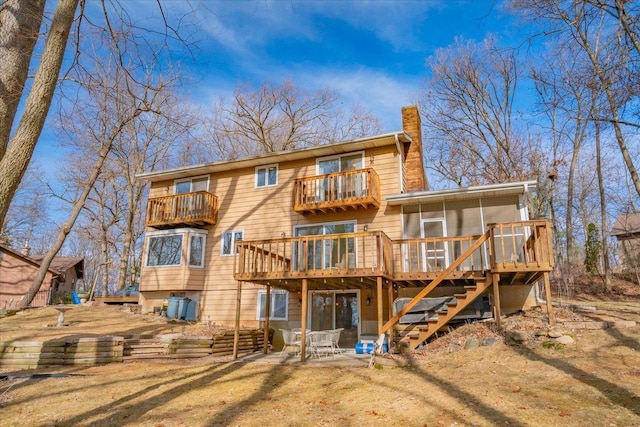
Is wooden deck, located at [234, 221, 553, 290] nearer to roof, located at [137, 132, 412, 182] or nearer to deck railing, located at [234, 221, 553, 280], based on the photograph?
deck railing, located at [234, 221, 553, 280]

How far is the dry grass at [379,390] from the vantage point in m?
5.72

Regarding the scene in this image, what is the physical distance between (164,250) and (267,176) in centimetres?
540

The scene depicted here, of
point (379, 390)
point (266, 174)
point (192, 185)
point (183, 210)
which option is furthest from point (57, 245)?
point (379, 390)

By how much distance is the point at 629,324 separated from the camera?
9.28 meters

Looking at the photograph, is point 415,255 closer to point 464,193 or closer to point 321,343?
point 464,193

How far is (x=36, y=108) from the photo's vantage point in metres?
4.43

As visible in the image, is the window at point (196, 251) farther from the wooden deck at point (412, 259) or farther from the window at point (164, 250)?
the wooden deck at point (412, 259)

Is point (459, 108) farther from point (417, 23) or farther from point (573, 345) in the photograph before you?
point (573, 345)

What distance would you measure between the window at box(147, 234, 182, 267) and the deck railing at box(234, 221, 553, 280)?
4798 mm

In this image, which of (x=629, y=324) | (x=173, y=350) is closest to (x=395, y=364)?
(x=629, y=324)

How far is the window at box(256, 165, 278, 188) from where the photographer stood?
54.9 ft

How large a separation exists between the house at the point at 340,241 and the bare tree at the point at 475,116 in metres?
9.66

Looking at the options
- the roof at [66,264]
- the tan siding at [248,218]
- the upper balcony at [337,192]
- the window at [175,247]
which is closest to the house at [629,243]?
the tan siding at [248,218]

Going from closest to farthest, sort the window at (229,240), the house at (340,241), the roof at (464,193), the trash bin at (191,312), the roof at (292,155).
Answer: the house at (340,241)
the roof at (464,193)
the roof at (292,155)
the trash bin at (191,312)
the window at (229,240)
